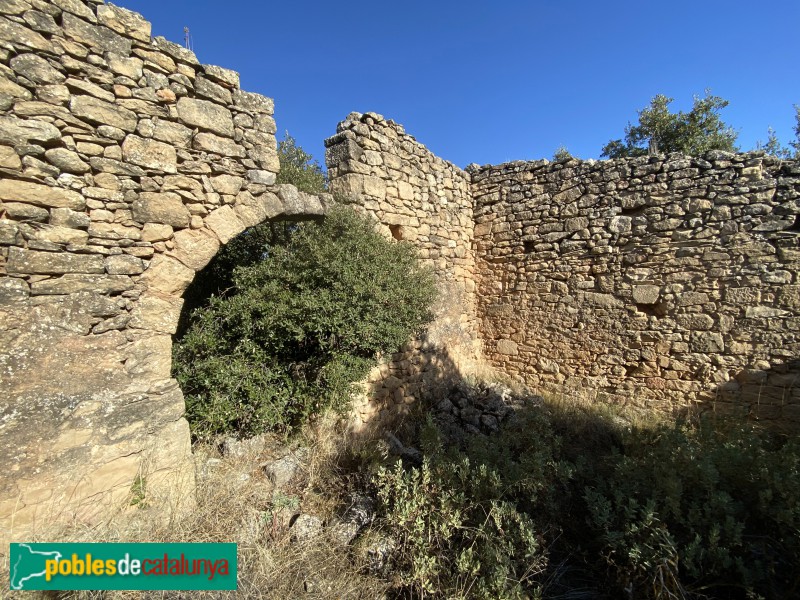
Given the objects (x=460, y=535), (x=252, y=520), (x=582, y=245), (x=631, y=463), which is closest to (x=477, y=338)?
(x=582, y=245)

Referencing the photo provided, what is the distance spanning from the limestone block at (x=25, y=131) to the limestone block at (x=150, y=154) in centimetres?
39

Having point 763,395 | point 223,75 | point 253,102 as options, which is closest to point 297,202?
point 253,102

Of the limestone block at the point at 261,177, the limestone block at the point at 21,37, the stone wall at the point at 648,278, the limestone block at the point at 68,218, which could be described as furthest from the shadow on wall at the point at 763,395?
the limestone block at the point at 21,37

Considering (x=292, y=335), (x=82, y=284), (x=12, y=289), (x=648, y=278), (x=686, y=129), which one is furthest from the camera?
(x=686, y=129)

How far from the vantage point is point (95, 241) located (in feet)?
8.98

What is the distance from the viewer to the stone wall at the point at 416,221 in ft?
15.9

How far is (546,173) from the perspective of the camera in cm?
633

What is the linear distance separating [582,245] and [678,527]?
4277mm

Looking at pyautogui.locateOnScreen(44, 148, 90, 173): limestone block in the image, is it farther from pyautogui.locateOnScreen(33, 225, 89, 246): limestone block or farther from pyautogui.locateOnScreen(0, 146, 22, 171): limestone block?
pyautogui.locateOnScreen(33, 225, 89, 246): limestone block

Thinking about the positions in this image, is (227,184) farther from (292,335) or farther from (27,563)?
(27,563)

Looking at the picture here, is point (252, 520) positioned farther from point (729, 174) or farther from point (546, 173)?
point (729, 174)

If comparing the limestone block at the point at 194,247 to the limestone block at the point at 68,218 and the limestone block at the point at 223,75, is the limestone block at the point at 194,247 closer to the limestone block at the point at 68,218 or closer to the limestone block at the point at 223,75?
the limestone block at the point at 68,218

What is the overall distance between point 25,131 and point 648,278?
6636 millimetres

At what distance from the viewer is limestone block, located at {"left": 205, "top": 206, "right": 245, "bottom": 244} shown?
130 inches
